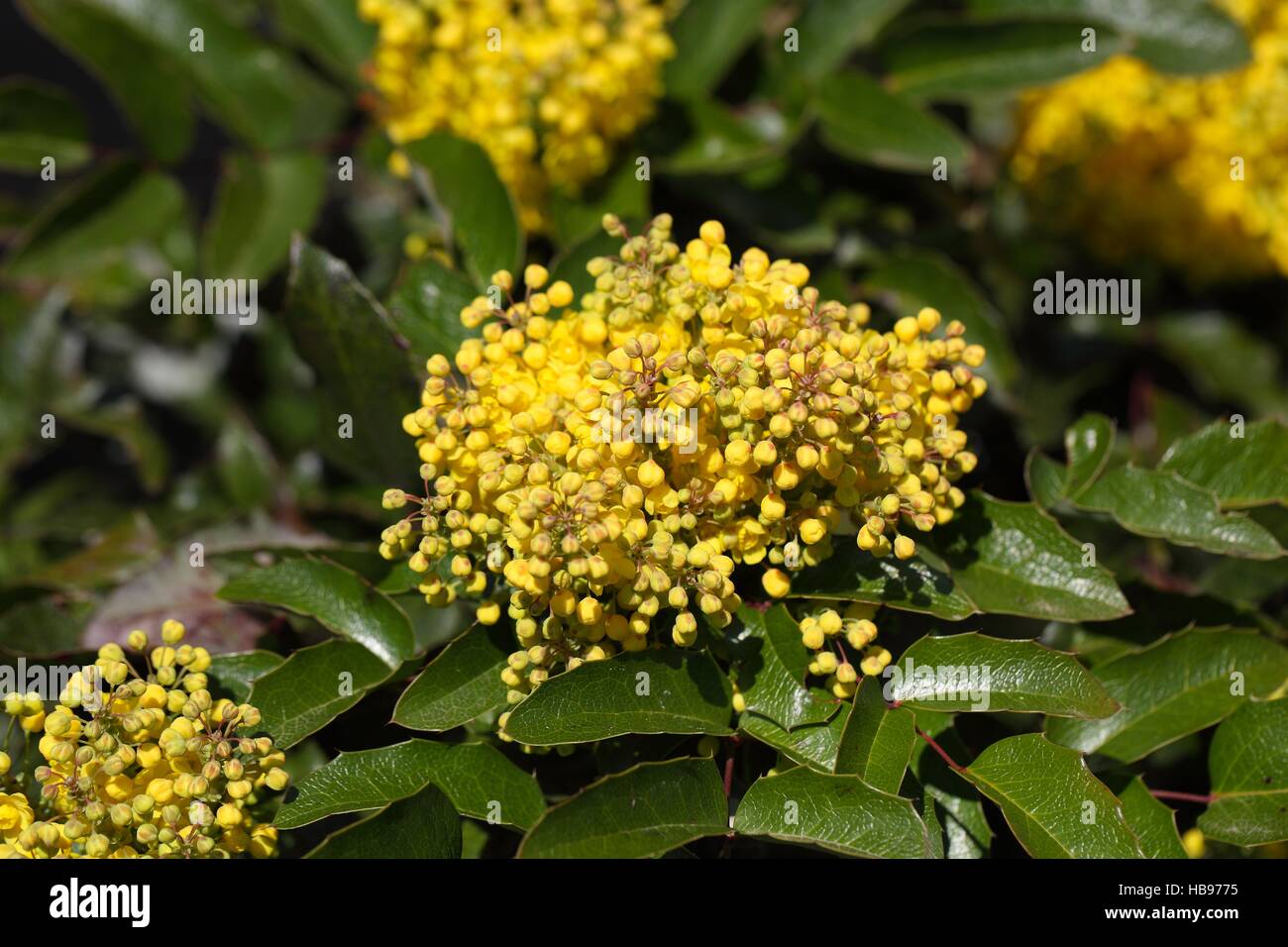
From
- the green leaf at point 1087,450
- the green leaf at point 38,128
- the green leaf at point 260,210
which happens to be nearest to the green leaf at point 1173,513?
the green leaf at point 1087,450

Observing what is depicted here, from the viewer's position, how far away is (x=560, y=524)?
130 centimetres

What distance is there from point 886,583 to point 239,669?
2.85 feet

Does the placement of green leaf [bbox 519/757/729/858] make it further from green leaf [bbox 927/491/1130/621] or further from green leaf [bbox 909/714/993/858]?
green leaf [bbox 927/491/1130/621]

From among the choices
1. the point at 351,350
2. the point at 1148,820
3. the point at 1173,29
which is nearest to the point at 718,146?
the point at 351,350

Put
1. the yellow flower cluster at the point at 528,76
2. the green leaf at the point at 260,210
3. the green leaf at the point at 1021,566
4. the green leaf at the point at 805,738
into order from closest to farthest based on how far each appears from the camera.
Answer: the green leaf at the point at 805,738
the green leaf at the point at 1021,566
the yellow flower cluster at the point at 528,76
the green leaf at the point at 260,210

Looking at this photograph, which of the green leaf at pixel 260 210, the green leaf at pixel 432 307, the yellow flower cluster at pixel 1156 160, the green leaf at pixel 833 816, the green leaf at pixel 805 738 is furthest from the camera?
the yellow flower cluster at pixel 1156 160

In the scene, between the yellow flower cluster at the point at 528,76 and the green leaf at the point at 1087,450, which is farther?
the yellow flower cluster at the point at 528,76

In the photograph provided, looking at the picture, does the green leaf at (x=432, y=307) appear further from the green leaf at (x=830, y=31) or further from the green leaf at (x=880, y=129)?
the green leaf at (x=830, y=31)

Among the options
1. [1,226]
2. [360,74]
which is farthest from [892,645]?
[1,226]

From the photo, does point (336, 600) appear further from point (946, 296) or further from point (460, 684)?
point (946, 296)

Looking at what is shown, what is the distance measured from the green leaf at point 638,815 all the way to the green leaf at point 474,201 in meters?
0.87

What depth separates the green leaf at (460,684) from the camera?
1.41 m

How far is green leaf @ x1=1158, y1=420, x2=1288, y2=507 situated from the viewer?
1718 mm
